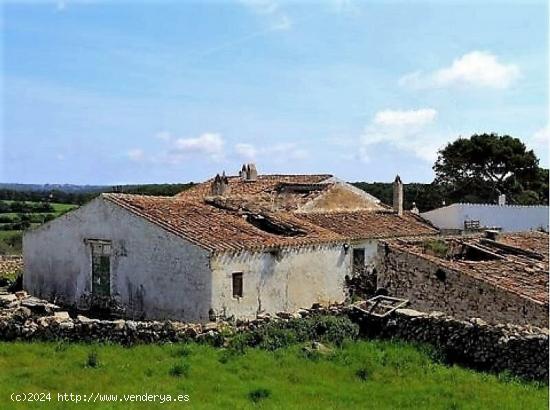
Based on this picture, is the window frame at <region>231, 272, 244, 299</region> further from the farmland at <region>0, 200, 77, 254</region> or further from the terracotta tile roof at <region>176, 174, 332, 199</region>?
the farmland at <region>0, 200, 77, 254</region>

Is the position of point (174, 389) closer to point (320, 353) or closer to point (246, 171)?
point (320, 353)

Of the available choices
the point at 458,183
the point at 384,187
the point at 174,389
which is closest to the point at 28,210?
the point at 384,187

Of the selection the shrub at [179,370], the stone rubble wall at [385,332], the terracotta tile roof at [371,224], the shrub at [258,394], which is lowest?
the shrub at [258,394]

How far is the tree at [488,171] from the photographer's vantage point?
3078 centimetres

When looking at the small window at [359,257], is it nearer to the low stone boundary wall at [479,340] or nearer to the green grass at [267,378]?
the low stone boundary wall at [479,340]

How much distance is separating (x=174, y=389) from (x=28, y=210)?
Result: 3482 centimetres

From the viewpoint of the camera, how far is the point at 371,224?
22734 mm

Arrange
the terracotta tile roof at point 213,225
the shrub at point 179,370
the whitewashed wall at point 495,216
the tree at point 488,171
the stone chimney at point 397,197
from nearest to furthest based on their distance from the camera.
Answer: the shrub at point 179,370 < the terracotta tile roof at point 213,225 < the whitewashed wall at point 495,216 < the stone chimney at point 397,197 < the tree at point 488,171

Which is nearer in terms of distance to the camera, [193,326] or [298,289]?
[193,326]

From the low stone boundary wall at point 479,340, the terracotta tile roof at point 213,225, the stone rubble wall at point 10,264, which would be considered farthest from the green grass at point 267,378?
the stone rubble wall at point 10,264

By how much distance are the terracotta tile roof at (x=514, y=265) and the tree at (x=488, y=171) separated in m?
15.4

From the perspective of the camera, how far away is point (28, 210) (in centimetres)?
4056

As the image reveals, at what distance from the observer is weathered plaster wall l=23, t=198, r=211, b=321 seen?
14391 mm

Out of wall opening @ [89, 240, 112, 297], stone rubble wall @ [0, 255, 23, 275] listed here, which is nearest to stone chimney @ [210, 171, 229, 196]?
wall opening @ [89, 240, 112, 297]
